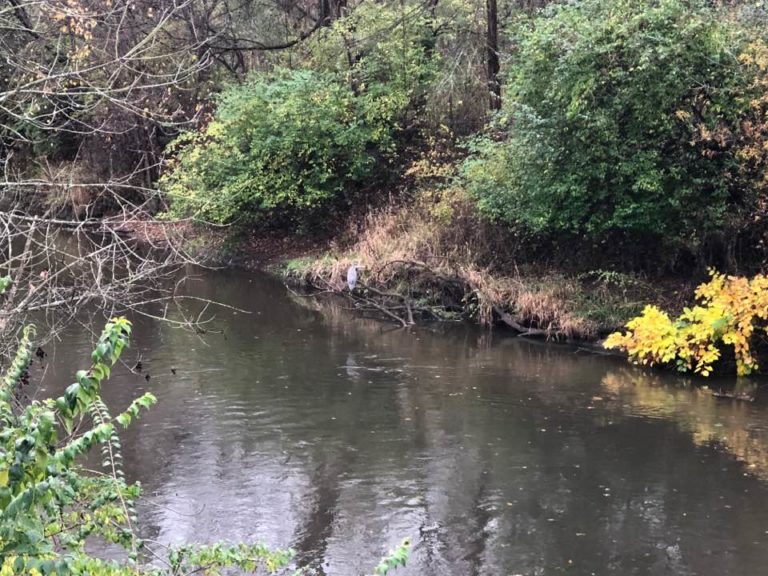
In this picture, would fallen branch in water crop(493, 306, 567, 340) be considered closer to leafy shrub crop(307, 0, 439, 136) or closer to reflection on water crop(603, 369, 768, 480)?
reflection on water crop(603, 369, 768, 480)

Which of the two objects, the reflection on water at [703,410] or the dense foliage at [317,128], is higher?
the dense foliage at [317,128]

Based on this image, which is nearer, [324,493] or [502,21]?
[324,493]

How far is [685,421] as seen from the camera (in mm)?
Answer: 10625

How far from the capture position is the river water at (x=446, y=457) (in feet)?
24.1

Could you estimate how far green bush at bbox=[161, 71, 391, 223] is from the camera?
844 inches

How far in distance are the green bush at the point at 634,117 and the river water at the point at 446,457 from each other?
2790 millimetres

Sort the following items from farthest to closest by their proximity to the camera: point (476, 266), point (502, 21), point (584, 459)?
point (502, 21), point (476, 266), point (584, 459)

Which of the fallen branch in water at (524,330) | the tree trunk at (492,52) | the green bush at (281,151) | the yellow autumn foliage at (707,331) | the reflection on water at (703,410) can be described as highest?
the tree trunk at (492,52)

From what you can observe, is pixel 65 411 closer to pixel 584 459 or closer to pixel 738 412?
pixel 584 459

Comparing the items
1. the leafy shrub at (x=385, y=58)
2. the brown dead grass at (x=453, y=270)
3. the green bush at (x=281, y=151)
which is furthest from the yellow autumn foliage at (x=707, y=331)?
the leafy shrub at (x=385, y=58)

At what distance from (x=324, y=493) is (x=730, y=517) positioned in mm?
3939

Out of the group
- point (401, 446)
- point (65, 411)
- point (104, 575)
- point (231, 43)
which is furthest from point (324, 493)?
point (231, 43)

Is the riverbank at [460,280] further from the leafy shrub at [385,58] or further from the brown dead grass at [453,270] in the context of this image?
the leafy shrub at [385,58]

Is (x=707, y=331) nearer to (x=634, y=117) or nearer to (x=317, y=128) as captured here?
(x=634, y=117)
